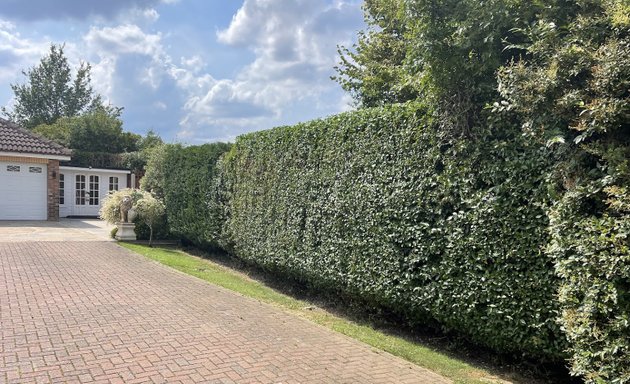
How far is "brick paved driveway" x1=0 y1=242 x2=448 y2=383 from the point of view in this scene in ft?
15.0

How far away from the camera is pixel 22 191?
1942 cm

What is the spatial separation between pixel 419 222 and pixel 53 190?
19.4 meters

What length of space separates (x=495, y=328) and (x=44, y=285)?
7.74 meters

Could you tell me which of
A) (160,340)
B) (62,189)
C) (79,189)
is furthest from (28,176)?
(160,340)

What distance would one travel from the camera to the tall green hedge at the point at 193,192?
13.2 meters

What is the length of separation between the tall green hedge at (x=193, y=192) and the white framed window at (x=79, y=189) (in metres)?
9.51

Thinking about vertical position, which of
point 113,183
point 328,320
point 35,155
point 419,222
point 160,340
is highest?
point 35,155

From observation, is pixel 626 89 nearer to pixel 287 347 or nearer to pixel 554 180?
pixel 554 180

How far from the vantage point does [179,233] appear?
50.5 ft

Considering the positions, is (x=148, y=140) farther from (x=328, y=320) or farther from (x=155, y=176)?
(x=328, y=320)

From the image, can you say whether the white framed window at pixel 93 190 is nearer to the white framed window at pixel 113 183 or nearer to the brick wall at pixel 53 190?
the white framed window at pixel 113 183

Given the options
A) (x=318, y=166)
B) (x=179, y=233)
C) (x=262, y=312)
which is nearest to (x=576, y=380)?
(x=262, y=312)

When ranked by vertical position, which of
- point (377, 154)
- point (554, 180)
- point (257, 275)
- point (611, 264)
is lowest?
point (257, 275)

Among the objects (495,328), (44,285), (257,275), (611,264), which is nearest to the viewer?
(611,264)
